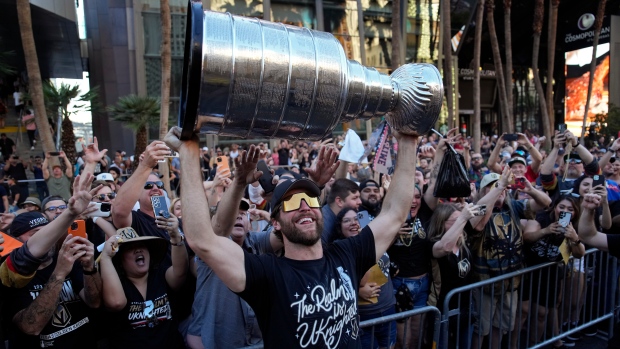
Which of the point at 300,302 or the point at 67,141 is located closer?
the point at 300,302

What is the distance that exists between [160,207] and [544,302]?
14.1ft

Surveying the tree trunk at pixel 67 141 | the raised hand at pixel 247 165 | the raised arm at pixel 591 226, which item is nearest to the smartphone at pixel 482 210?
the raised arm at pixel 591 226

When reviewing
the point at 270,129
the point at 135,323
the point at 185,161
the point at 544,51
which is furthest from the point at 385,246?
the point at 544,51

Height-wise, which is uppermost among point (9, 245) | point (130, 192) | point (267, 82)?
point (267, 82)

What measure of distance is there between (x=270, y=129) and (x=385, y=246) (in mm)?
1123

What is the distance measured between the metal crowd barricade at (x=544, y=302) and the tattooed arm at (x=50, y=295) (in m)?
3.01

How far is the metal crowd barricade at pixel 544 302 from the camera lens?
182 inches

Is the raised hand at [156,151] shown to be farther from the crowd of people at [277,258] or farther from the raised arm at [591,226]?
the raised arm at [591,226]

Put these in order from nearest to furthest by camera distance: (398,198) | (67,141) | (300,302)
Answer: (300,302) → (398,198) → (67,141)

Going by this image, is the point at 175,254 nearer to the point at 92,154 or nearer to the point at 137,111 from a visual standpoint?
the point at 92,154

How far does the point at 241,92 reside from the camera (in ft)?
6.26

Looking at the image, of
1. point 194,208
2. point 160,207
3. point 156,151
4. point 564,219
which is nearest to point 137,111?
point 160,207

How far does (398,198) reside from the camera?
9.18ft

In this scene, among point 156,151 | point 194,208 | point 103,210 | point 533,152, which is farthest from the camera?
point 533,152
